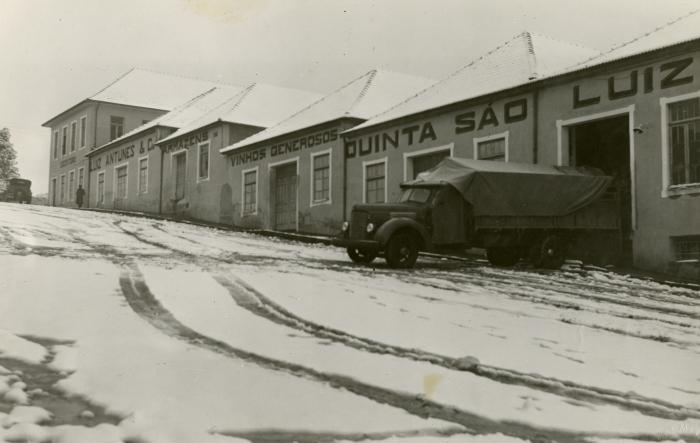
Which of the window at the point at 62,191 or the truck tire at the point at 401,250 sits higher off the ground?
the window at the point at 62,191

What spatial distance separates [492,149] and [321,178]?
6.99 metres

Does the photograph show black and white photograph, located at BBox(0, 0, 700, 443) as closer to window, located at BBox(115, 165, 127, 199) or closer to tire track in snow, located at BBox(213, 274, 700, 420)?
tire track in snow, located at BBox(213, 274, 700, 420)

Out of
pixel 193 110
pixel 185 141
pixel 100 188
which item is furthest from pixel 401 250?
pixel 100 188

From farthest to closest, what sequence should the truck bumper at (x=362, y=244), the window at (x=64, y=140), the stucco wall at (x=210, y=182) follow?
the window at (x=64, y=140)
the stucco wall at (x=210, y=182)
the truck bumper at (x=362, y=244)

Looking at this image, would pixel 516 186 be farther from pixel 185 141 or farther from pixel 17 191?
pixel 17 191

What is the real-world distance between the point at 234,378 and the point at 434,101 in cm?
1436

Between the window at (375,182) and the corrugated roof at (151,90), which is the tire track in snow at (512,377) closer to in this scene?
the window at (375,182)

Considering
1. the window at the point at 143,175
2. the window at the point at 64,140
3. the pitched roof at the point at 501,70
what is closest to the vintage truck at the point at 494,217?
the pitched roof at the point at 501,70

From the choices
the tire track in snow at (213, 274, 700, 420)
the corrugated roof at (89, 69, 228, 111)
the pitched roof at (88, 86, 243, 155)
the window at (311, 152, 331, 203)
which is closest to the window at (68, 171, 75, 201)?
the corrugated roof at (89, 69, 228, 111)

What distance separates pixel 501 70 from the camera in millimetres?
16359

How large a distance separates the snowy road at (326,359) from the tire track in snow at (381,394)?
14mm

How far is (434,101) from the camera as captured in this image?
17203 mm

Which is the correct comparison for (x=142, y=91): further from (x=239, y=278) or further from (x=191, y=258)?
(x=239, y=278)

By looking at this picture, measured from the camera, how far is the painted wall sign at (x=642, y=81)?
464 inches
